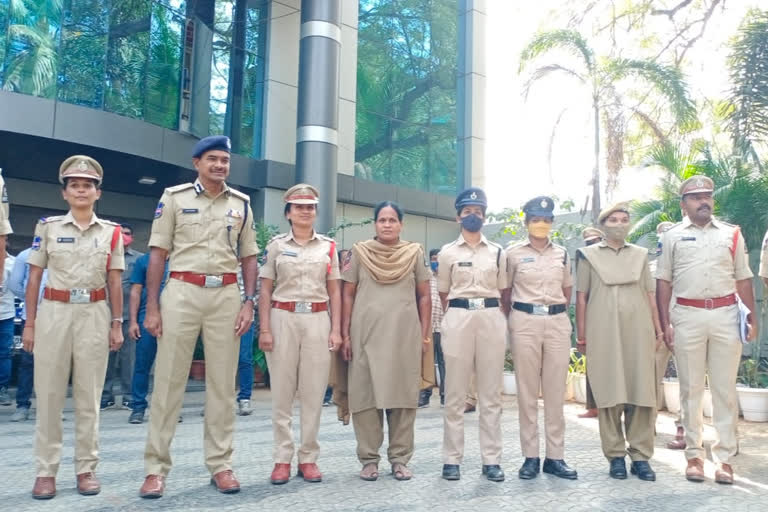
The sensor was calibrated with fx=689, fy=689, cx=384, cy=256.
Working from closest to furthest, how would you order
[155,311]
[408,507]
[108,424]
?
[408,507] → [155,311] → [108,424]

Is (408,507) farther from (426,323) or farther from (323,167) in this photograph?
(323,167)

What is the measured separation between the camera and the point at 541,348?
457 centimetres

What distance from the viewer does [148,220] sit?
1373 centimetres

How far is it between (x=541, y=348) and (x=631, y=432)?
0.82 meters

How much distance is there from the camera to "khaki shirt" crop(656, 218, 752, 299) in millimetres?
4605

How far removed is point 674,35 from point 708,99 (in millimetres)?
1258

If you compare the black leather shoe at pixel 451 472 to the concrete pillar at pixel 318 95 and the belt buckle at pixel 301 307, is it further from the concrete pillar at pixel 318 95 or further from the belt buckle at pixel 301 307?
the concrete pillar at pixel 318 95

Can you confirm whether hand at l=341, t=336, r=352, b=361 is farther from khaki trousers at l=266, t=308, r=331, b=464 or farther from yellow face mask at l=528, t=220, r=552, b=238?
yellow face mask at l=528, t=220, r=552, b=238

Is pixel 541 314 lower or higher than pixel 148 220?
lower

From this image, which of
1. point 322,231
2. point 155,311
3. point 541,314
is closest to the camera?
point 155,311

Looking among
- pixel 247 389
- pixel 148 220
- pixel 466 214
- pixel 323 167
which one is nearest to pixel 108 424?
pixel 247 389

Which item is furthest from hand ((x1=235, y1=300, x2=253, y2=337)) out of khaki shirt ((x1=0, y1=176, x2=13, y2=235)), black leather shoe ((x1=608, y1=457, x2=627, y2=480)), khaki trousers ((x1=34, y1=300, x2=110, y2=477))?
black leather shoe ((x1=608, y1=457, x2=627, y2=480))

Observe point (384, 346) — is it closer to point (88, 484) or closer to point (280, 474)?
point (280, 474)

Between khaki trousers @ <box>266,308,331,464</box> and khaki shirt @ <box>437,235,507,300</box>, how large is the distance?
91cm
